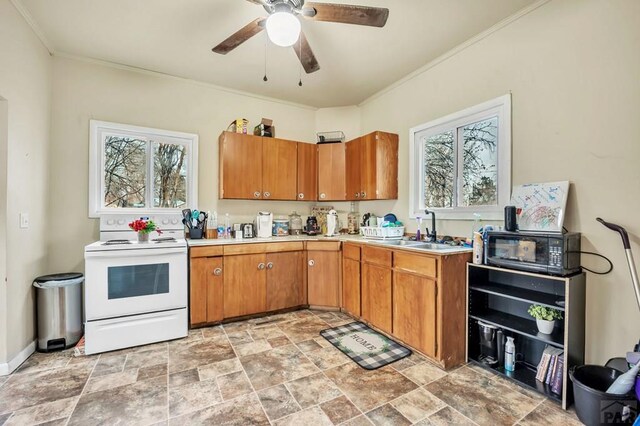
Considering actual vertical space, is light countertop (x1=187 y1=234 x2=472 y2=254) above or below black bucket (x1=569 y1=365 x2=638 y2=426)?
above

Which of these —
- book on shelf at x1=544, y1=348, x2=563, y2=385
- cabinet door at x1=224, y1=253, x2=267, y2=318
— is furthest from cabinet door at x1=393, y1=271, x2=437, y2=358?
cabinet door at x1=224, y1=253, x2=267, y2=318

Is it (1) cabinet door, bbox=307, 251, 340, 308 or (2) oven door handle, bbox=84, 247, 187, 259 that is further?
(1) cabinet door, bbox=307, 251, 340, 308

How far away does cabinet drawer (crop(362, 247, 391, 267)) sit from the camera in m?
2.78

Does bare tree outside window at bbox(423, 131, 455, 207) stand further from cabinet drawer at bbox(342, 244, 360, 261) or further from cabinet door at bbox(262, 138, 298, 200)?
cabinet door at bbox(262, 138, 298, 200)

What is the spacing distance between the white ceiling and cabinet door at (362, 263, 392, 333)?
7.08 ft

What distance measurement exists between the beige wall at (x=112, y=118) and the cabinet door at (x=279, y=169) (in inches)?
12.3

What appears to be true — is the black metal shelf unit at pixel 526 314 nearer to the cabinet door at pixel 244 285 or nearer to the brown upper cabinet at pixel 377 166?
the brown upper cabinet at pixel 377 166

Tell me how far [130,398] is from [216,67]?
3131 millimetres

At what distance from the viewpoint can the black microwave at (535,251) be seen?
185cm

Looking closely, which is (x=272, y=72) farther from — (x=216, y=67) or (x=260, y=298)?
(x=260, y=298)

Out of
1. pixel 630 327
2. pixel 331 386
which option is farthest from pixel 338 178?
pixel 630 327

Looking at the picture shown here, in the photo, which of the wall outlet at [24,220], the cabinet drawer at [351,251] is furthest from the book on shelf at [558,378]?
the wall outlet at [24,220]

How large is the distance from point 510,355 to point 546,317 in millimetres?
424

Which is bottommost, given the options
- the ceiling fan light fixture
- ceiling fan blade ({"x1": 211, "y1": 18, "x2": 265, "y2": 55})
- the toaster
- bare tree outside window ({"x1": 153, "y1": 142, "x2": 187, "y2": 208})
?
the toaster
